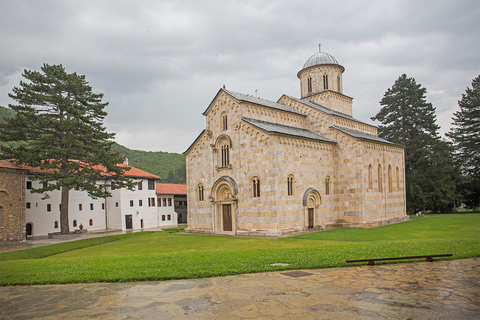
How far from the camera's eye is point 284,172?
966 inches

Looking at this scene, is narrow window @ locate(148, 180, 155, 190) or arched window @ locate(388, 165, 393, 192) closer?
arched window @ locate(388, 165, 393, 192)

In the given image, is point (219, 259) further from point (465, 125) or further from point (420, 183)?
Result: point (465, 125)

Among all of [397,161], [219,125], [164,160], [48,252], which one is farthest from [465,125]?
[164,160]

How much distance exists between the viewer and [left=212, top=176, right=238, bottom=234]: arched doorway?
26406mm

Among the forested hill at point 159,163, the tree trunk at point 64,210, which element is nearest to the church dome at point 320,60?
the tree trunk at point 64,210

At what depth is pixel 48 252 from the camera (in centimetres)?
2161

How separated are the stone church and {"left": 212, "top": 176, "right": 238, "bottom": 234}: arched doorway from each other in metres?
0.08

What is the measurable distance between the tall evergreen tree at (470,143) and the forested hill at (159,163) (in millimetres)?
59024

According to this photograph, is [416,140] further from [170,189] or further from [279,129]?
[170,189]

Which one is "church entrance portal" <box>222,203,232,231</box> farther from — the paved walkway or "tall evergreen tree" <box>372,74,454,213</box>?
"tall evergreen tree" <box>372,74,454,213</box>

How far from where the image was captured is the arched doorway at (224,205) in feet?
86.6

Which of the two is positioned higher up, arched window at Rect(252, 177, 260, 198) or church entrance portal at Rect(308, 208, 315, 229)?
arched window at Rect(252, 177, 260, 198)

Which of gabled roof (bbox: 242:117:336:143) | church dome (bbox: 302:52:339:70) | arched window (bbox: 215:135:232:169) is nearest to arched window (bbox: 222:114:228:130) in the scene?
arched window (bbox: 215:135:232:169)

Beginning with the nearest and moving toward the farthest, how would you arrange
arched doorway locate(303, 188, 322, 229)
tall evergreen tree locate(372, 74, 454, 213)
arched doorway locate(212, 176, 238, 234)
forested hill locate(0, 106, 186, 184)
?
arched doorway locate(303, 188, 322, 229), arched doorway locate(212, 176, 238, 234), tall evergreen tree locate(372, 74, 454, 213), forested hill locate(0, 106, 186, 184)
